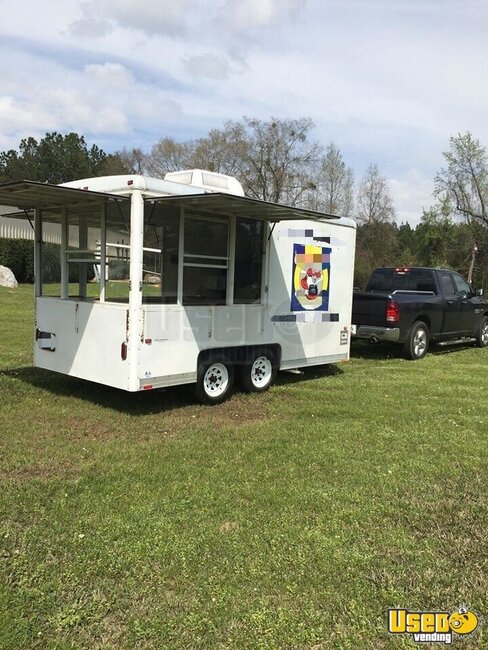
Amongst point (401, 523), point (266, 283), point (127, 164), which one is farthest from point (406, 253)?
point (401, 523)

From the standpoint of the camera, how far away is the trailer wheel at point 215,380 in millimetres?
7309

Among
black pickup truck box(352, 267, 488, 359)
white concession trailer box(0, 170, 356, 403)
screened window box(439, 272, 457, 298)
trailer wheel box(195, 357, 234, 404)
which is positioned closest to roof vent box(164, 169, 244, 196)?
white concession trailer box(0, 170, 356, 403)

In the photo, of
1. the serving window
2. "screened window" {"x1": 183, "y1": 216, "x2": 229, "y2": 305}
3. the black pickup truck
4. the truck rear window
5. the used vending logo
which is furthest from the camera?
the truck rear window

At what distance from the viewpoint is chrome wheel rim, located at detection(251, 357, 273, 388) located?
26.6ft

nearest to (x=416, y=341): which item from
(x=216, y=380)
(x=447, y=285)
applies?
(x=447, y=285)

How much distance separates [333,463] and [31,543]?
8.98 feet

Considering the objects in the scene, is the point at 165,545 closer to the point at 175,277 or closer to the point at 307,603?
the point at 307,603

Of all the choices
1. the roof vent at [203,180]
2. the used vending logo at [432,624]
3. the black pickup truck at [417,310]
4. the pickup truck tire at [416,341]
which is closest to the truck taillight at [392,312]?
the black pickup truck at [417,310]

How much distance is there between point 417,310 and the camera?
11750 mm

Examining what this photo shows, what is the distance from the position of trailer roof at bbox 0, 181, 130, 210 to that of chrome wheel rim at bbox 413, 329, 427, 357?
746 cm

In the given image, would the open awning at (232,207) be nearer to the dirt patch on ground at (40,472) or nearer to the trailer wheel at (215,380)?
the trailer wheel at (215,380)

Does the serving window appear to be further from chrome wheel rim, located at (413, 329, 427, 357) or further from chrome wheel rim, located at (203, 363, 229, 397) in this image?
chrome wheel rim, located at (413, 329, 427, 357)

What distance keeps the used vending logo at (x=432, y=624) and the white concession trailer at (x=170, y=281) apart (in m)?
4.11

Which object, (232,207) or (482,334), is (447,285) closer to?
(482,334)
